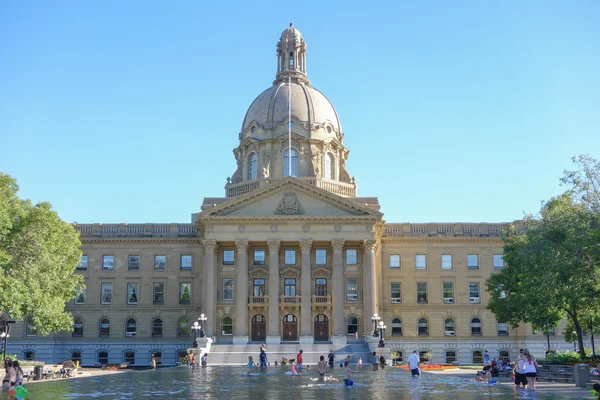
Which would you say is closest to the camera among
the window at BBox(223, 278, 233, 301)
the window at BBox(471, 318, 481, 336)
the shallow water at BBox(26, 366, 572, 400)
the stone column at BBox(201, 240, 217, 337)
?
the shallow water at BBox(26, 366, 572, 400)

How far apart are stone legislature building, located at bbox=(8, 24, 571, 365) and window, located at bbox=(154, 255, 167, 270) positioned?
0.11 meters

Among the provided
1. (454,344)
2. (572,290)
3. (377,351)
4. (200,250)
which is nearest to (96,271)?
(200,250)

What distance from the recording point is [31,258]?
4819 cm

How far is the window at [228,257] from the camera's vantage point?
72338 mm

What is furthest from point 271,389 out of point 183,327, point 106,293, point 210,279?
point 106,293

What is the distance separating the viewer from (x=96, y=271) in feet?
248

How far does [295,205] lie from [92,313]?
24523 mm

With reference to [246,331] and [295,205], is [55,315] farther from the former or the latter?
[295,205]

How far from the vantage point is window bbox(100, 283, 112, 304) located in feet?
247

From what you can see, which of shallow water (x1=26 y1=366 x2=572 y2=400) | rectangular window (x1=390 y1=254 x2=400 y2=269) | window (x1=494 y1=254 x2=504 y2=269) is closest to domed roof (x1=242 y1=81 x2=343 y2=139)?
rectangular window (x1=390 y1=254 x2=400 y2=269)

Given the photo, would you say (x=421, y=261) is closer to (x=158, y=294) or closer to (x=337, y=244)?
(x=337, y=244)

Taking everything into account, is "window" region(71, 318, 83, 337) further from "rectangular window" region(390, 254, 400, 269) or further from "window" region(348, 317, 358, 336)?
"rectangular window" region(390, 254, 400, 269)

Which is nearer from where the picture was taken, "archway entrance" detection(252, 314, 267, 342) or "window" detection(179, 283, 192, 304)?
"archway entrance" detection(252, 314, 267, 342)

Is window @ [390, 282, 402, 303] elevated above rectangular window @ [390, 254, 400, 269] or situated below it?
below
